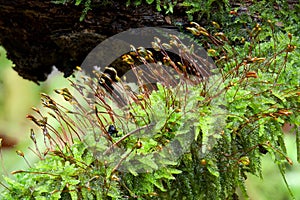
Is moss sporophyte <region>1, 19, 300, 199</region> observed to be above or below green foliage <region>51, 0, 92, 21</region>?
below

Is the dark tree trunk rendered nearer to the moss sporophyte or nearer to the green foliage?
the green foliage

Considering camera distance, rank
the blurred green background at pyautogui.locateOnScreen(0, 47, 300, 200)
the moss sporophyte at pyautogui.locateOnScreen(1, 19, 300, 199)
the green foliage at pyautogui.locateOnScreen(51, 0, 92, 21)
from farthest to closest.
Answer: the blurred green background at pyautogui.locateOnScreen(0, 47, 300, 200) → the green foliage at pyautogui.locateOnScreen(51, 0, 92, 21) → the moss sporophyte at pyautogui.locateOnScreen(1, 19, 300, 199)

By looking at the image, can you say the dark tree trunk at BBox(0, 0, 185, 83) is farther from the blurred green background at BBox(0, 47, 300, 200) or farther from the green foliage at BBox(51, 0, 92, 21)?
the blurred green background at BBox(0, 47, 300, 200)

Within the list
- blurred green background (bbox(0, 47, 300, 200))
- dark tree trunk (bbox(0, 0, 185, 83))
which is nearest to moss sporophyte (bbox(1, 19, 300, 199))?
dark tree trunk (bbox(0, 0, 185, 83))

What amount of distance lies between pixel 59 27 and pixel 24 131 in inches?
66.9

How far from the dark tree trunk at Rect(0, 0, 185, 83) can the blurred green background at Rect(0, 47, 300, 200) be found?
26.4 inches

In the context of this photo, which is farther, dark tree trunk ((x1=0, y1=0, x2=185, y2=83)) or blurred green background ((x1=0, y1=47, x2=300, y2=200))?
blurred green background ((x1=0, y1=47, x2=300, y2=200))

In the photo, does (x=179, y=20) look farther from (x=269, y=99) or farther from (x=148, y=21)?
(x=269, y=99)

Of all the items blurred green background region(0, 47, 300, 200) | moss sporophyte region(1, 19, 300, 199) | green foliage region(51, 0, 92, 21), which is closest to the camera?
moss sporophyte region(1, 19, 300, 199)

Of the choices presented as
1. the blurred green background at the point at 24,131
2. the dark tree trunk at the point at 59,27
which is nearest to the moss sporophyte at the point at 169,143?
the dark tree trunk at the point at 59,27

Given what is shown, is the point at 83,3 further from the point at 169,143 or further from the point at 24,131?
the point at 24,131

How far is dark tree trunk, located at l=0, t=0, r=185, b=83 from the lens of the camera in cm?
146

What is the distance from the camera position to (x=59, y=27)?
159 centimetres

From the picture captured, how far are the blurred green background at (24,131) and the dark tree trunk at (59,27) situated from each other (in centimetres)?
67
